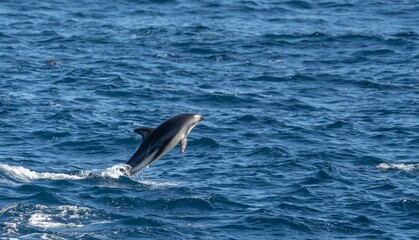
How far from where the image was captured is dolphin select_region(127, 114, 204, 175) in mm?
33406

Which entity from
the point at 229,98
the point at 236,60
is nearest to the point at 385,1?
the point at 236,60

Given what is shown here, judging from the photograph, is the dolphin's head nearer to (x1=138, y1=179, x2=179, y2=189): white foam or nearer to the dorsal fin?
the dorsal fin

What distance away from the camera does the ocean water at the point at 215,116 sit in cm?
3531

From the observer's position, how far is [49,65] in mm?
57250

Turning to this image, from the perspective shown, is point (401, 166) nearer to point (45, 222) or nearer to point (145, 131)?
point (145, 131)

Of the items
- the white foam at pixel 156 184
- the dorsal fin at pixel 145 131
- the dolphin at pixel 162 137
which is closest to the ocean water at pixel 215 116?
the white foam at pixel 156 184

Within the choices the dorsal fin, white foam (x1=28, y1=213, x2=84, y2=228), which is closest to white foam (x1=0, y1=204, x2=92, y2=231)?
white foam (x1=28, y1=213, x2=84, y2=228)

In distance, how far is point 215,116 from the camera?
49.0 meters

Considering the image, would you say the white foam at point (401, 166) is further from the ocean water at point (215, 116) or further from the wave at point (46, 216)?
the wave at point (46, 216)

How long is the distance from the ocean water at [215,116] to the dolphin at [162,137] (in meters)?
2.15

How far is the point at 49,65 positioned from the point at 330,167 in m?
21.0

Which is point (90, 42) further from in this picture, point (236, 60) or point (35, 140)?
point (35, 140)

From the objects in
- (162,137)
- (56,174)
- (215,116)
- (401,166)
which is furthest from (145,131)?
(215,116)

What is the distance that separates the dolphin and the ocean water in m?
2.15
